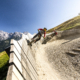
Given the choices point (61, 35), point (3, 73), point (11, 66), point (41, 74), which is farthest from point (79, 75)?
point (61, 35)

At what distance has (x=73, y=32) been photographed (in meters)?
21.8

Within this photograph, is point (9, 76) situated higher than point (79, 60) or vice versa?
point (9, 76)

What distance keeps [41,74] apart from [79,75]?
16.2 feet

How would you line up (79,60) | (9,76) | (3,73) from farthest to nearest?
(79,60), (3,73), (9,76)

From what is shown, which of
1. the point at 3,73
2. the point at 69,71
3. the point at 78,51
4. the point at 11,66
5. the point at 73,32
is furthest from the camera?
the point at 73,32

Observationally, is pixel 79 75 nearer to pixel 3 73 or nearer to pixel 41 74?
pixel 41 74

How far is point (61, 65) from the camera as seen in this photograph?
910 centimetres

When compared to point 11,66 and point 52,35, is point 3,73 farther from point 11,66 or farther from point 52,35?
point 52,35

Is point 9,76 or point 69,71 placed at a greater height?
point 9,76

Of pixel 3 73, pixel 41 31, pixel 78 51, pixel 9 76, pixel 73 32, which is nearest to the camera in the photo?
pixel 9 76

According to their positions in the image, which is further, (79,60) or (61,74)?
(79,60)

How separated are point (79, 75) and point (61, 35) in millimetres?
18092

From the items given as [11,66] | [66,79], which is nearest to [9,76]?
[11,66]

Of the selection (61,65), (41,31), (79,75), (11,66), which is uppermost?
(41,31)
